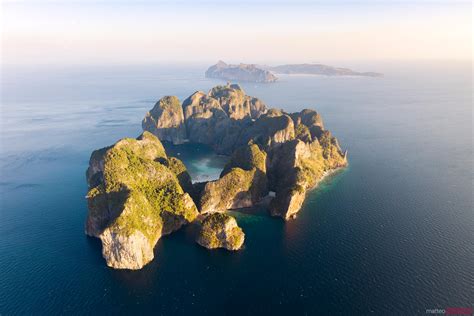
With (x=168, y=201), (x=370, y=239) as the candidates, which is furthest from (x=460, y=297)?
(x=168, y=201)

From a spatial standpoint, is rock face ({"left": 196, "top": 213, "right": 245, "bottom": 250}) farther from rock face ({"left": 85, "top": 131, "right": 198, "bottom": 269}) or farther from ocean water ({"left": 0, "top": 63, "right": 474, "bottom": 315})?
rock face ({"left": 85, "top": 131, "right": 198, "bottom": 269})

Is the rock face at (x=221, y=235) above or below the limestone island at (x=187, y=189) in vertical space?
below

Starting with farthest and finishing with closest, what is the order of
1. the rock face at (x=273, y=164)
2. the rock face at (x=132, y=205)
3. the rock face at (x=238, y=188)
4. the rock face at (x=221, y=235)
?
the rock face at (x=273, y=164)
the rock face at (x=238, y=188)
the rock face at (x=221, y=235)
the rock face at (x=132, y=205)

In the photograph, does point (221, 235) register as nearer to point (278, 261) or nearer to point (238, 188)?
point (278, 261)

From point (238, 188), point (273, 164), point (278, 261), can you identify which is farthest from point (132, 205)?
point (273, 164)

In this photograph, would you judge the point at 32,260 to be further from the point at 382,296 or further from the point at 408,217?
the point at 408,217

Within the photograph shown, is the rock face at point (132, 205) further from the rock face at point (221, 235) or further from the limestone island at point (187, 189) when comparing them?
the rock face at point (221, 235)

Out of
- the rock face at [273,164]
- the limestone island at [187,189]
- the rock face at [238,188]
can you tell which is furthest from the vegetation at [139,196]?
the rock face at [273,164]
